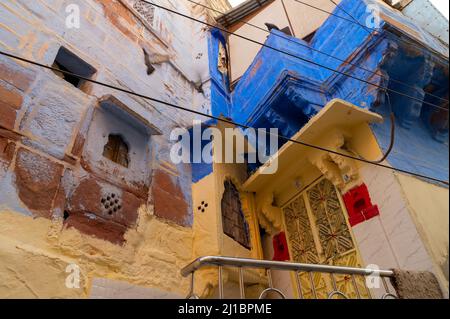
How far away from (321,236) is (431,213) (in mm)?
1582

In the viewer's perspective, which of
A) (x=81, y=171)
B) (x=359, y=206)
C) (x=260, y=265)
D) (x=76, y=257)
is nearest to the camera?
(x=260, y=265)

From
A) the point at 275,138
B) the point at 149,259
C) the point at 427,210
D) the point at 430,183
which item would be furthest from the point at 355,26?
the point at 149,259

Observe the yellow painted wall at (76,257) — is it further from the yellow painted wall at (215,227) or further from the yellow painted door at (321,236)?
the yellow painted door at (321,236)

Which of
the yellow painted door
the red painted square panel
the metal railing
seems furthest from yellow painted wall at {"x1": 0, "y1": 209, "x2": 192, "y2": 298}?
the red painted square panel

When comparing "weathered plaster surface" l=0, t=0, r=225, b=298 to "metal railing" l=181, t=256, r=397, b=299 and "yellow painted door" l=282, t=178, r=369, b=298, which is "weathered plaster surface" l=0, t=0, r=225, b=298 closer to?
"metal railing" l=181, t=256, r=397, b=299

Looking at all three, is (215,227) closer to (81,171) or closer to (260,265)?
(81,171)

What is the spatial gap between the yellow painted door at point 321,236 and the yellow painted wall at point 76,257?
2002 millimetres

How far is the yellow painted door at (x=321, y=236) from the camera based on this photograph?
4.22 meters

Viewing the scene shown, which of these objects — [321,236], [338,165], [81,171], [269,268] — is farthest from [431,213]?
[81,171]

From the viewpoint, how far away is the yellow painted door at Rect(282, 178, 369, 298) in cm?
422

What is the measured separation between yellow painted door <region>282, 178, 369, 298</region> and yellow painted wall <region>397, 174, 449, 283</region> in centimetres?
95

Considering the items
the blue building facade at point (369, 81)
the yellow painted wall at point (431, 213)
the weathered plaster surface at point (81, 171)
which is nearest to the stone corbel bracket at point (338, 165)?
the blue building facade at point (369, 81)

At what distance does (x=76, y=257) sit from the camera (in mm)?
3109
